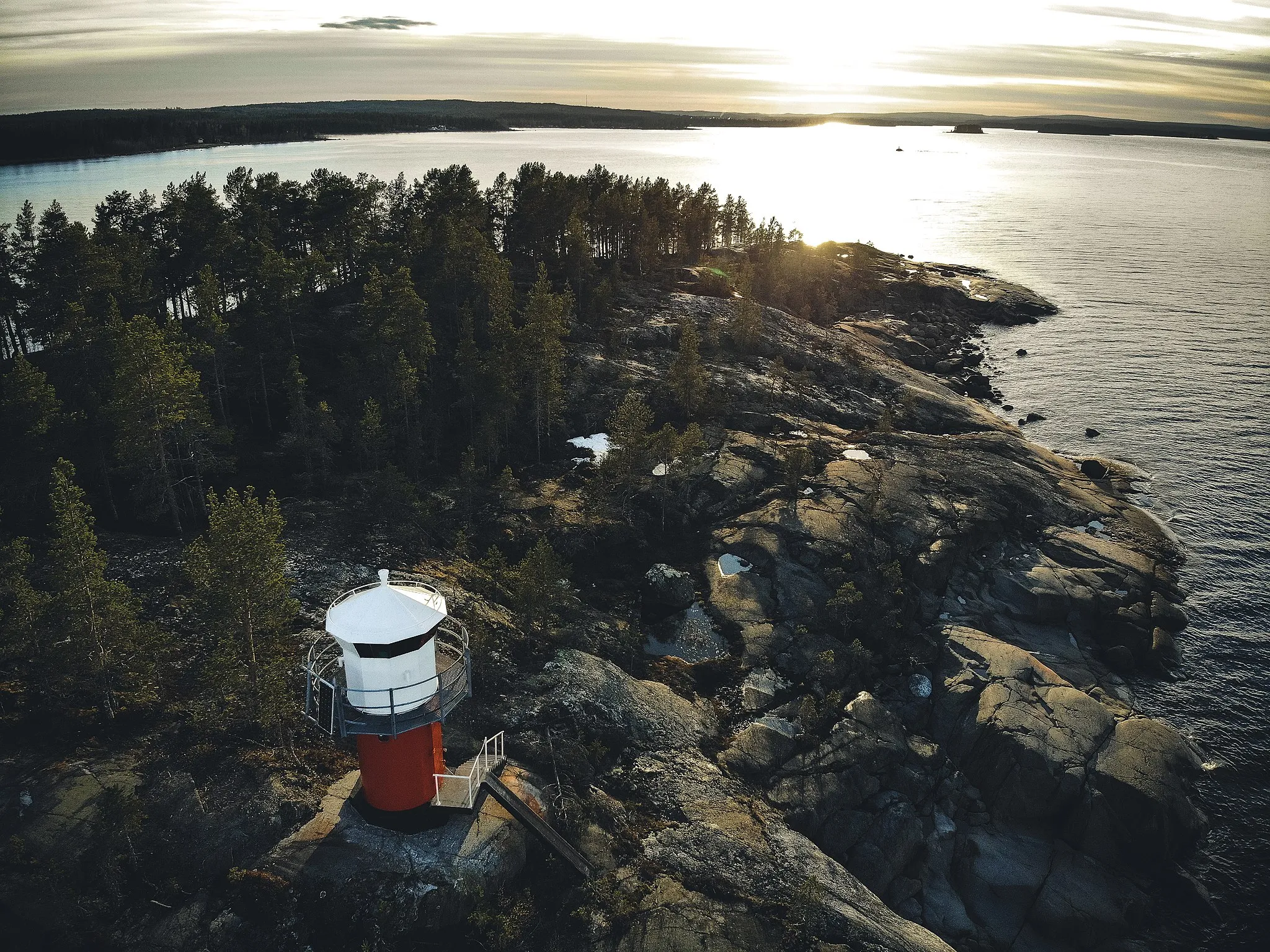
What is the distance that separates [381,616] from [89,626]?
36.1 ft

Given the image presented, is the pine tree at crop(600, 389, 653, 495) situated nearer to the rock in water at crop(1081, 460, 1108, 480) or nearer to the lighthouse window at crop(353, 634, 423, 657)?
the lighthouse window at crop(353, 634, 423, 657)

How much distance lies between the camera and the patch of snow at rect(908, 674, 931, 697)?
3431cm

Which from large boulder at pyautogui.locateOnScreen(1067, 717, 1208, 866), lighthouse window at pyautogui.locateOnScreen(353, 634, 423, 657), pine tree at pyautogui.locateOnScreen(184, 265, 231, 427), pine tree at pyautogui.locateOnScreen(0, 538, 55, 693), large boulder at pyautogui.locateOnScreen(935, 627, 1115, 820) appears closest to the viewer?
lighthouse window at pyautogui.locateOnScreen(353, 634, 423, 657)

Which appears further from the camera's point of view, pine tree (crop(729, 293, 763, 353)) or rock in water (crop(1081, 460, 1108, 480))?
pine tree (crop(729, 293, 763, 353))

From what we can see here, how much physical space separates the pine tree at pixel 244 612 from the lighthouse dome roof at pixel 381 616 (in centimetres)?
598

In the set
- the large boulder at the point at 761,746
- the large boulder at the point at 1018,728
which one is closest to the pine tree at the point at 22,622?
the large boulder at the point at 761,746

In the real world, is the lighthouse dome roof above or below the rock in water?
above

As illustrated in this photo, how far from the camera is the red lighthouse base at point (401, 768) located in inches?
725

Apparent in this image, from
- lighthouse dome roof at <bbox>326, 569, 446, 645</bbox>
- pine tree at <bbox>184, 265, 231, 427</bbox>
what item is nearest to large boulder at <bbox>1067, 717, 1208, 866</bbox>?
lighthouse dome roof at <bbox>326, 569, 446, 645</bbox>

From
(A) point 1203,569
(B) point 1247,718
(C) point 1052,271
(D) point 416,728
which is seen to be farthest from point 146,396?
(C) point 1052,271

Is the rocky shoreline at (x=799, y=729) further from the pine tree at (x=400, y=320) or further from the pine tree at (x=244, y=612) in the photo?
the pine tree at (x=400, y=320)

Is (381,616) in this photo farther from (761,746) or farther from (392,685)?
(761,746)

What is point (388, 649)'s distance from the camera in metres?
16.7

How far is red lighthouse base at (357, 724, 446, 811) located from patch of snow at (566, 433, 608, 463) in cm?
3366
